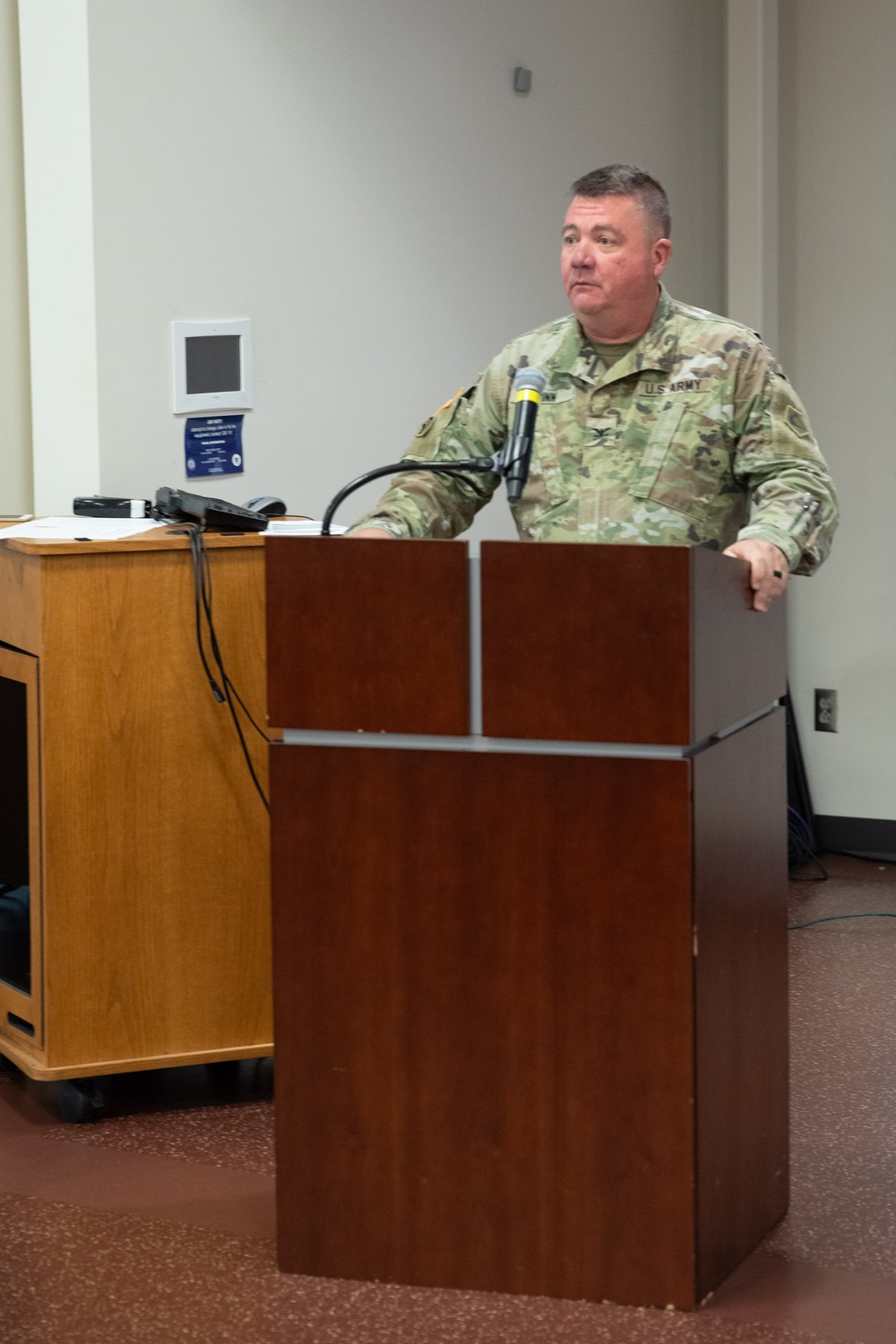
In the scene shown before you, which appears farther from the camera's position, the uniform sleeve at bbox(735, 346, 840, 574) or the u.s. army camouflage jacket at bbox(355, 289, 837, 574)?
the u.s. army camouflage jacket at bbox(355, 289, 837, 574)

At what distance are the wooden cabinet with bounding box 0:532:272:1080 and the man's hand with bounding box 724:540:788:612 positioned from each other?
101 cm

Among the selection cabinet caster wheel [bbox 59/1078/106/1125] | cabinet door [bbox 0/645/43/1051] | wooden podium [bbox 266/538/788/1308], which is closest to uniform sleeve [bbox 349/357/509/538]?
wooden podium [bbox 266/538/788/1308]

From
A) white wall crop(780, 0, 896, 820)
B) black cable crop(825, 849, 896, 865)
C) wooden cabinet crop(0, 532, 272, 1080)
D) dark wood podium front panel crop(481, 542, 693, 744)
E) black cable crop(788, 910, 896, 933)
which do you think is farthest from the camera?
black cable crop(825, 849, 896, 865)

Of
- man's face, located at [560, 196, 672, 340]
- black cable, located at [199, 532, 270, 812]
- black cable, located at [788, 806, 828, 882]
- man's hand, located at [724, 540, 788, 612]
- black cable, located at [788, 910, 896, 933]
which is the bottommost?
black cable, located at [788, 910, 896, 933]

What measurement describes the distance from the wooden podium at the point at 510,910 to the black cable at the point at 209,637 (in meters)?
0.72

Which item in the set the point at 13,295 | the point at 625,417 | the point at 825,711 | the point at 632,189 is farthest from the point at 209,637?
the point at 825,711

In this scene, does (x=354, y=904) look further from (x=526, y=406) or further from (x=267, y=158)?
(x=267, y=158)

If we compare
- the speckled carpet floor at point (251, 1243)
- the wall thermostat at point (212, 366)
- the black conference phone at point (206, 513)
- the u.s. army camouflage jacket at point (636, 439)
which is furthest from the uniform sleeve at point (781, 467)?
the wall thermostat at point (212, 366)

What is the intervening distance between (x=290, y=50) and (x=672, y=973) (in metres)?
2.28

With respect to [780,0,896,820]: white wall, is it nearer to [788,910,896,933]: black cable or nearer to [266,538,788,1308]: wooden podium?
[788,910,896,933]: black cable

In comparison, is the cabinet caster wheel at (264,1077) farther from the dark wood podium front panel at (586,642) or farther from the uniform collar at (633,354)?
the uniform collar at (633,354)

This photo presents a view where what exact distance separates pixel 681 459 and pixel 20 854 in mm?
1480

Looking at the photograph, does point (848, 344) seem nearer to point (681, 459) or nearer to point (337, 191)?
point (337, 191)

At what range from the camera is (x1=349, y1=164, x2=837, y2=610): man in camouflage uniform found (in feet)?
8.57
